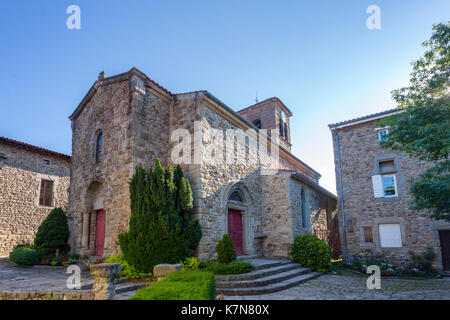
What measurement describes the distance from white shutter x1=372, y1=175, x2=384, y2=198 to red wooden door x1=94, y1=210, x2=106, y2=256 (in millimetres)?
12755

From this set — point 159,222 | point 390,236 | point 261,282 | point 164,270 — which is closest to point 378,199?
point 390,236

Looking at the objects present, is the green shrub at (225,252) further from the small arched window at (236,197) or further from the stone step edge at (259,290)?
the small arched window at (236,197)

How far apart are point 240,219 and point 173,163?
4.05m

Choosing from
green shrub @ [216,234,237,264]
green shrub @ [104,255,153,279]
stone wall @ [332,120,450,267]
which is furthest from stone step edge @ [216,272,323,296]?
stone wall @ [332,120,450,267]

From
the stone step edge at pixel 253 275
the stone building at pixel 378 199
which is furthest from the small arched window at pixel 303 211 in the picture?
the stone step edge at pixel 253 275

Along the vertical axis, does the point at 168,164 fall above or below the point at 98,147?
below

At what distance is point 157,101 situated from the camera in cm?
1149

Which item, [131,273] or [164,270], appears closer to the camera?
[164,270]

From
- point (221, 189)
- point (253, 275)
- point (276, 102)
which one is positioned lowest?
point (253, 275)

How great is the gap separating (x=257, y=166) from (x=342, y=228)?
5496 millimetres

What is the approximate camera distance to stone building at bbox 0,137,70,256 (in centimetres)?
1441

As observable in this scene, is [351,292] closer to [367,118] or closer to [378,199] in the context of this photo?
[378,199]

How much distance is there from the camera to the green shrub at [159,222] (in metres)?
8.52

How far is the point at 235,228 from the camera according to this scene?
40.3ft
